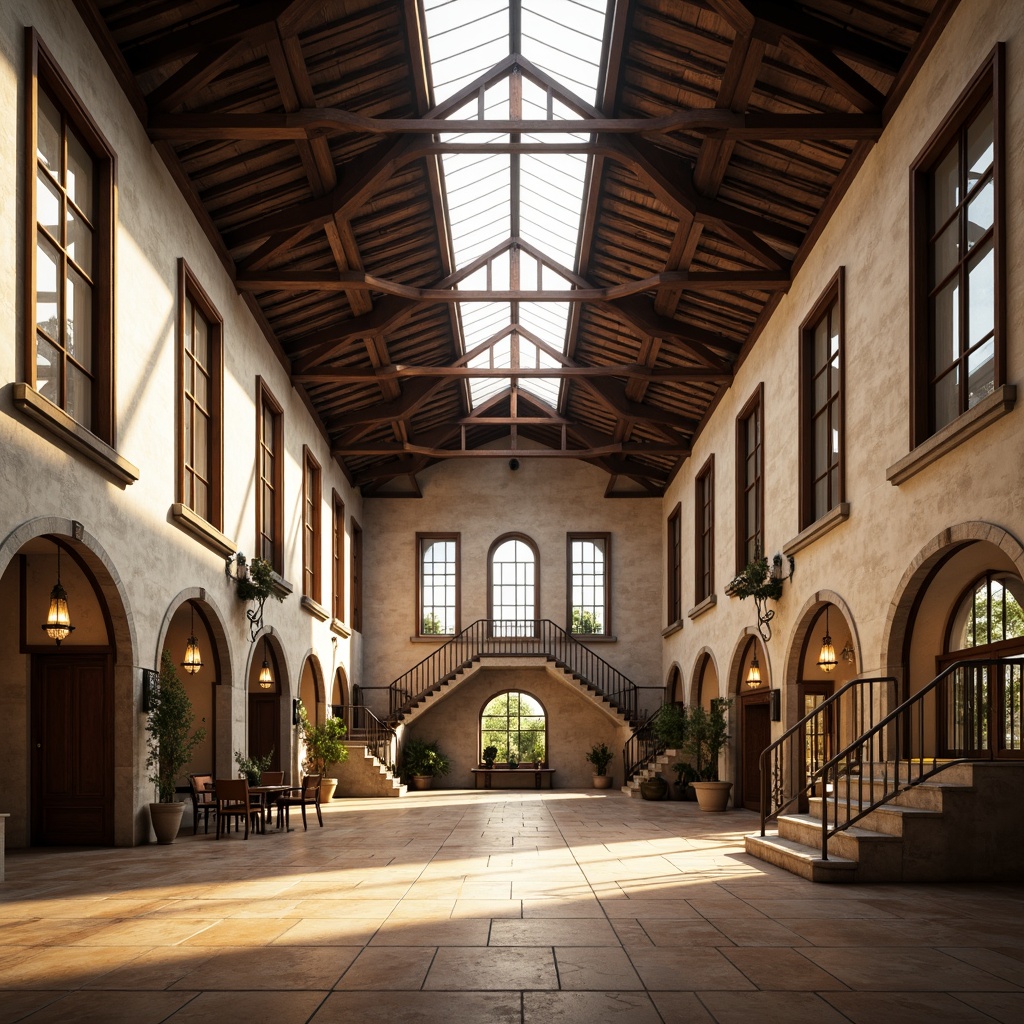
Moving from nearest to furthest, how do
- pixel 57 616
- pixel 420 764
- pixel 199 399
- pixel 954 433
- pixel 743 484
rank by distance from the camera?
pixel 954 433
pixel 57 616
pixel 199 399
pixel 743 484
pixel 420 764

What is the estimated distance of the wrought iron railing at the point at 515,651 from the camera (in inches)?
1012

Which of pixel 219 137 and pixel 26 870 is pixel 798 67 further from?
pixel 26 870

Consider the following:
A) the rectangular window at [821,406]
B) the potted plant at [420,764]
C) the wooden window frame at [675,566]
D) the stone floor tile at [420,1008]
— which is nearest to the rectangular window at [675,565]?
the wooden window frame at [675,566]

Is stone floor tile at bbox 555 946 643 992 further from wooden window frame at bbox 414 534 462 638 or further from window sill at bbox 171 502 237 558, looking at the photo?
wooden window frame at bbox 414 534 462 638

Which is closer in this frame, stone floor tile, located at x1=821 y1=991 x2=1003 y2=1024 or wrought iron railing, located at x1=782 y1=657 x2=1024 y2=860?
stone floor tile, located at x1=821 y1=991 x2=1003 y2=1024

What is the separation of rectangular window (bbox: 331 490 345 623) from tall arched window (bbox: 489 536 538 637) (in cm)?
409

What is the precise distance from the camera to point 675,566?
25031mm

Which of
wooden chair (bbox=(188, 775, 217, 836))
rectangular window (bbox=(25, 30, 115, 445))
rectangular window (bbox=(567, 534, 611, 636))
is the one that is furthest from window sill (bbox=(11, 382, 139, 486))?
rectangular window (bbox=(567, 534, 611, 636))

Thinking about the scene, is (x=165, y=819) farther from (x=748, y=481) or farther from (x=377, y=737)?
(x=377, y=737)

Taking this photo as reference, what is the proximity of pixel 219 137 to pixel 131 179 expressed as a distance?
3.25ft

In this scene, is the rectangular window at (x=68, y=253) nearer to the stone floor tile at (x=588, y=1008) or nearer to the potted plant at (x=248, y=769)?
the potted plant at (x=248, y=769)

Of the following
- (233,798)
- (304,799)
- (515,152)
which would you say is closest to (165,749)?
(233,798)

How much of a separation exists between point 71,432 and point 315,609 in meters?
11.0

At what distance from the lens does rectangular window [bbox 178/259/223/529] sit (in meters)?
12.4
